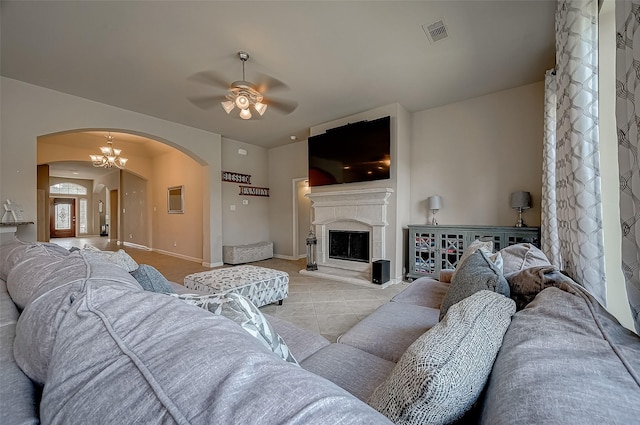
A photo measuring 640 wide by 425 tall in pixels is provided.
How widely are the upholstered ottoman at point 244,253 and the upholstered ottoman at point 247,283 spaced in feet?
7.83

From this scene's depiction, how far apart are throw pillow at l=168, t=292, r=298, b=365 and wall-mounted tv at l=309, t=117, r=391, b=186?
3441 mm

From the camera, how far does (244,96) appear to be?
2773 mm

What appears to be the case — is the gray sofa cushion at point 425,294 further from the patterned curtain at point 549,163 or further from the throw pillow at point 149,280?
the throw pillow at point 149,280

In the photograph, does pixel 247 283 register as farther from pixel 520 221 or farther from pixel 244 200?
pixel 244 200

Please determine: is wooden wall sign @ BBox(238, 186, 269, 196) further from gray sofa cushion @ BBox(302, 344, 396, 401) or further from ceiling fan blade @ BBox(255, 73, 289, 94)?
gray sofa cushion @ BBox(302, 344, 396, 401)

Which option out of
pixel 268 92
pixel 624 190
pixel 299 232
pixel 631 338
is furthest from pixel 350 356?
pixel 299 232

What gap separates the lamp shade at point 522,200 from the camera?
10.4 ft

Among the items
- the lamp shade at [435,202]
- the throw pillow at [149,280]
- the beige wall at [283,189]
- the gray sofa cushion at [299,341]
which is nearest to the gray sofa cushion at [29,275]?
the throw pillow at [149,280]

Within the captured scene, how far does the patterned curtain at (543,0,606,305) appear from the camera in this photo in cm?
122

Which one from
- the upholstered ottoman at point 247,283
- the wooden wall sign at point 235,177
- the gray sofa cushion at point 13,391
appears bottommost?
the upholstered ottoman at point 247,283

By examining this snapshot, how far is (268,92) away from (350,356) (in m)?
3.36

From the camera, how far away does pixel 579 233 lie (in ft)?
4.21

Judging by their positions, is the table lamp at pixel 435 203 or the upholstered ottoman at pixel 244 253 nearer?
the table lamp at pixel 435 203

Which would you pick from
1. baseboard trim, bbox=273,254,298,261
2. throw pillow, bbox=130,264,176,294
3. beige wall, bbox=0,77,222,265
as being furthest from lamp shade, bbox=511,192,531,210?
beige wall, bbox=0,77,222,265
